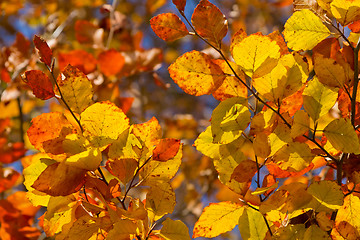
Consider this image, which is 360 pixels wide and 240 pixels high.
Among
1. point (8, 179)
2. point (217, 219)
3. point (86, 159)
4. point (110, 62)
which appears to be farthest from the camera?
point (110, 62)

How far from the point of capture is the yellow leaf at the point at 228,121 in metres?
0.48

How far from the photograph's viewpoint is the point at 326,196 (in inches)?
18.5

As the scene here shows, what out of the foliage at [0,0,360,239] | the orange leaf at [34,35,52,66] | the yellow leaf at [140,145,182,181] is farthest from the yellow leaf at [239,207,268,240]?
the orange leaf at [34,35,52,66]

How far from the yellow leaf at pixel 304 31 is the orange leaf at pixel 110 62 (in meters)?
0.68

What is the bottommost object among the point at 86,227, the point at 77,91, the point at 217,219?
the point at 217,219

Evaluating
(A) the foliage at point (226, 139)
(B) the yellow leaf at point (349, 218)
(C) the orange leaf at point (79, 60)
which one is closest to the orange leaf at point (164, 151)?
(A) the foliage at point (226, 139)

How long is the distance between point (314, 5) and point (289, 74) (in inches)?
4.3

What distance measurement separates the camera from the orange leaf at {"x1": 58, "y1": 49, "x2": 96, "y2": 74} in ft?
3.45

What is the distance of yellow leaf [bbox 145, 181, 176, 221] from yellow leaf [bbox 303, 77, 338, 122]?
20 centimetres

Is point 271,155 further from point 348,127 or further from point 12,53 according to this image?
point 12,53

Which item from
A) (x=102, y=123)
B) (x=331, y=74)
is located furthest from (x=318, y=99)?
(x=102, y=123)

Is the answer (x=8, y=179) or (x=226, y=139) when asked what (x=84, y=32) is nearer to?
(x=8, y=179)

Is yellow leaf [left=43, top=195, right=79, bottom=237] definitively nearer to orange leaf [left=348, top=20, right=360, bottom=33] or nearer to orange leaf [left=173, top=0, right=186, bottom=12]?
orange leaf [left=173, top=0, right=186, bottom=12]

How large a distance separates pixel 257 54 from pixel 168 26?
0.43ft
